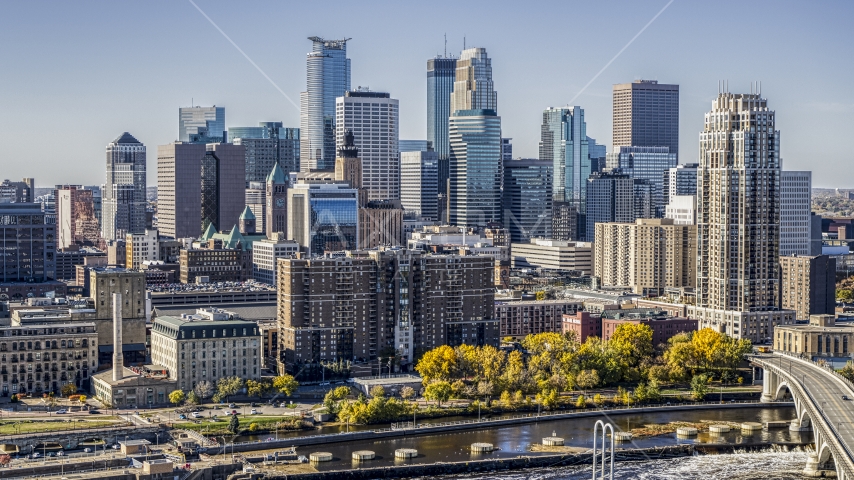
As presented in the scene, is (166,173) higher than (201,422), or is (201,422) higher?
(166,173)

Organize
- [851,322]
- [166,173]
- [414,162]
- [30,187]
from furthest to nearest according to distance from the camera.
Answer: [414,162]
[30,187]
[166,173]
[851,322]

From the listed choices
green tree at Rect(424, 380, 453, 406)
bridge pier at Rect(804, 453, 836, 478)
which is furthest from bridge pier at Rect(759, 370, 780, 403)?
bridge pier at Rect(804, 453, 836, 478)

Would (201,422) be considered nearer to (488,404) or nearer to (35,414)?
(35,414)

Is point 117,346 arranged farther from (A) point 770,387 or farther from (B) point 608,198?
(B) point 608,198

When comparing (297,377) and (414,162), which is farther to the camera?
(414,162)

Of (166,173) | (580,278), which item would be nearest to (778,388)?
(580,278)

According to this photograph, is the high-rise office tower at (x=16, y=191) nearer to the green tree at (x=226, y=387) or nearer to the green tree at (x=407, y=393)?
the green tree at (x=226, y=387)
